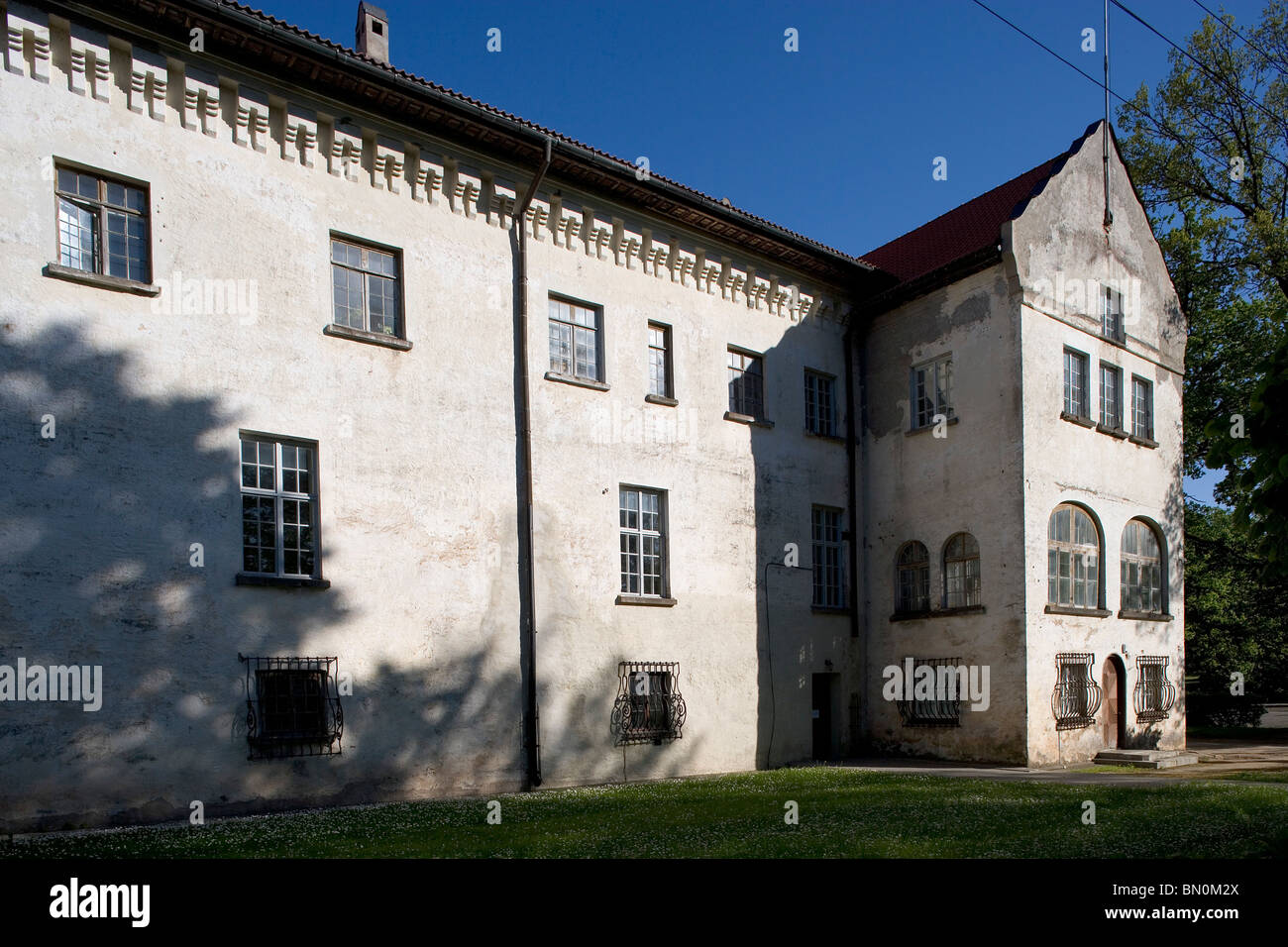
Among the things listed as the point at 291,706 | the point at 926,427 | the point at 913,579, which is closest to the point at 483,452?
the point at 291,706

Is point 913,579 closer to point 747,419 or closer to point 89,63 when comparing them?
point 747,419

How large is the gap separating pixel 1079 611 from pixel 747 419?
7.68 metres

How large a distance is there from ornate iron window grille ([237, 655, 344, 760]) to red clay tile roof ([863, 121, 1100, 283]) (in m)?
14.6

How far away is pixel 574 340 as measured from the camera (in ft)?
58.7

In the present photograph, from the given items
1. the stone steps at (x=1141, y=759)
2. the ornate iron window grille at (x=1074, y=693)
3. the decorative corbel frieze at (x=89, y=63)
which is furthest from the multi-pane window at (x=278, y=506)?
the stone steps at (x=1141, y=759)

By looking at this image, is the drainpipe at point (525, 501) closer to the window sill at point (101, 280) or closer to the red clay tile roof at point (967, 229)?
the window sill at point (101, 280)

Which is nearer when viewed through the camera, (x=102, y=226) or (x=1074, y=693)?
(x=102, y=226)

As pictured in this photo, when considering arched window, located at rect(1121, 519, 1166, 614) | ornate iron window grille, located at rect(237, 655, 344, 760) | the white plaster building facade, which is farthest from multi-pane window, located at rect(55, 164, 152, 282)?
arched window, located at rect(1121, 519, 1166, 614)

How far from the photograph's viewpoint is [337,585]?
46.8 ft

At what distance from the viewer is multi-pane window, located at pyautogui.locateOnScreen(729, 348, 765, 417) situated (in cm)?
2034

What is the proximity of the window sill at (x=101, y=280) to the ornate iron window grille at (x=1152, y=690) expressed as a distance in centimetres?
2023

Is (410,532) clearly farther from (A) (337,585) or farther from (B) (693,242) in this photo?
(B) (693,242)

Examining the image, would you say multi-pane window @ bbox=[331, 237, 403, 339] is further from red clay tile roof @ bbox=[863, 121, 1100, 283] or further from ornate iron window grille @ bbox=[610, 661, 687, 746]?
red clay tile roof @ bbox=[863, 121, 1100, 283]
